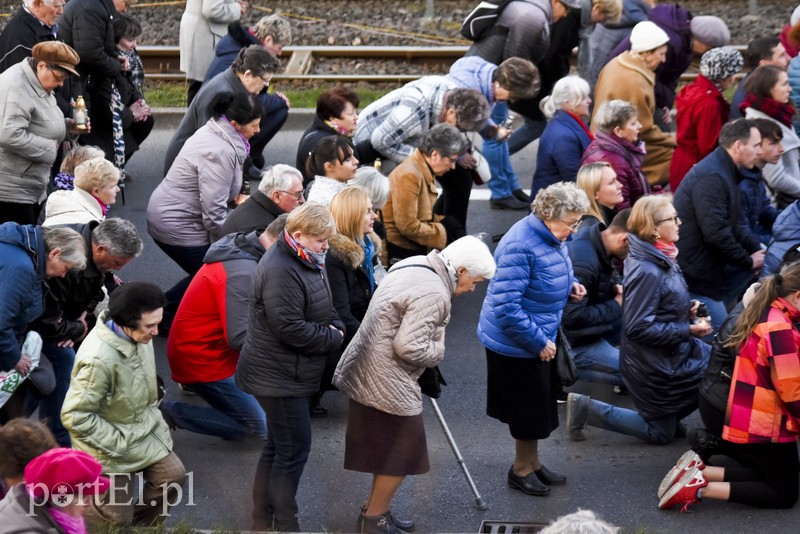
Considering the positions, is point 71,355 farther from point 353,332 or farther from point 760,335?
point 760,335

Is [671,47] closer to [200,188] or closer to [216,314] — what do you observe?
[200,188]

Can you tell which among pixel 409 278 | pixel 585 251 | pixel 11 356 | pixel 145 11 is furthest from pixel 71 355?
pixel 145 11

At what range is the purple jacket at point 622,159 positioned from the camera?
8.60 metres

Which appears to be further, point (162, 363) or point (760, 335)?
point (162, 363)

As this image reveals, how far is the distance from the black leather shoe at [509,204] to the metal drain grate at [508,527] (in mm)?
4736

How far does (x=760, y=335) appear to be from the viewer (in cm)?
616

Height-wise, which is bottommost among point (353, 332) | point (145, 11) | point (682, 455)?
point (145, 11)

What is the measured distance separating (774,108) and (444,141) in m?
2.77

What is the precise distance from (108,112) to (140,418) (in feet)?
15.4

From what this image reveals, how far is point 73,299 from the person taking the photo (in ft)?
21.5

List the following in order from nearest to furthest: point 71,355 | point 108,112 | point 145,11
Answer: point 71,355 → point 108,112 → point 145,11

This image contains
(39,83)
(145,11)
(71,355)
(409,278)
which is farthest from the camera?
(145,11)

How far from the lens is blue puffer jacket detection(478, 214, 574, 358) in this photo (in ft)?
21.1

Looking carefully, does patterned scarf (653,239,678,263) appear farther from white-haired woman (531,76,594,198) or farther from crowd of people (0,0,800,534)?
white-haired woman (531,76,594,198)
